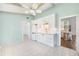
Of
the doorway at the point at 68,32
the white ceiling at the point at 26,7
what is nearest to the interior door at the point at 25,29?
the white ceiling at the point at 26,7

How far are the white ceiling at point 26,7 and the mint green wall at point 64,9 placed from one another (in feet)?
0.25

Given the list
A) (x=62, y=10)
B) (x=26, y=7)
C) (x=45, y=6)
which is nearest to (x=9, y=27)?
(x=26, y=7)

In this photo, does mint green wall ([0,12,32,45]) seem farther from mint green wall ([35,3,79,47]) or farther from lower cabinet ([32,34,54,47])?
mint green wall ([35,3,79,47])

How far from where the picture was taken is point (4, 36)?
2107 millimetres

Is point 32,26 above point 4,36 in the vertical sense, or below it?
above

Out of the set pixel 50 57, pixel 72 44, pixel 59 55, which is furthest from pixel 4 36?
pixel 72 44

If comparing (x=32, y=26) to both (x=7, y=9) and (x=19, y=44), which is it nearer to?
(x=19, y=44)

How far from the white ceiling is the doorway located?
39 cm

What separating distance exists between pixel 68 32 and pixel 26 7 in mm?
880

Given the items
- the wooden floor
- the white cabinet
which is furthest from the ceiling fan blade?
the wooden floor

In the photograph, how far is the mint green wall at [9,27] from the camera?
2.10m

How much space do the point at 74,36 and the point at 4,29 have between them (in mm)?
1262

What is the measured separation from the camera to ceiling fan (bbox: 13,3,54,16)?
2.06m

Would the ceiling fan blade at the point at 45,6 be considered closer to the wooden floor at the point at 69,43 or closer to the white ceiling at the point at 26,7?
the white ceiling at the point at 26,7
